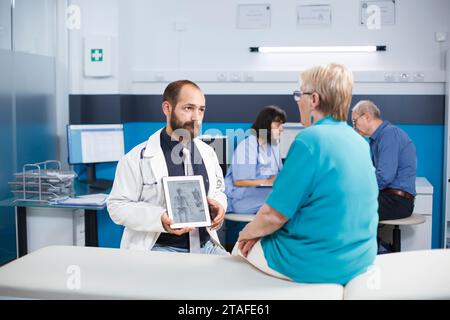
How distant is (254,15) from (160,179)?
3101 millimetres

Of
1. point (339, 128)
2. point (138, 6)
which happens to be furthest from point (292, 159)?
point (138, 6)

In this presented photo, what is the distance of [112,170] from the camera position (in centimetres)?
511

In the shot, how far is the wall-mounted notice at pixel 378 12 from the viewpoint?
5031 mm

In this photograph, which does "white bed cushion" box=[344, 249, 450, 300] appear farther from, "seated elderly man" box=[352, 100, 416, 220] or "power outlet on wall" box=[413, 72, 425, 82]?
"power outlet on wall" box=[413, 72, 425, 82]

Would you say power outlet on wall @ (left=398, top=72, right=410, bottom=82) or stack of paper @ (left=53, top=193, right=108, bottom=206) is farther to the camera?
power outlet on wall @ (left=398, top=72, right=410, bottom=82)

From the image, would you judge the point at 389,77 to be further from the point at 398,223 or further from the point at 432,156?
the point at 398,223

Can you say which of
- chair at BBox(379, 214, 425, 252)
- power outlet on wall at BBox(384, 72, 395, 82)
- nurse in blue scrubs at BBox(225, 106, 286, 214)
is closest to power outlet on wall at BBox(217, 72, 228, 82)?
nurse in blue scrubs at BBox(225, 106, 286, 214)

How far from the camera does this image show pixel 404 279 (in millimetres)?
1936

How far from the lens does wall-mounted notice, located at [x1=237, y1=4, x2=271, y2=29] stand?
5191mm

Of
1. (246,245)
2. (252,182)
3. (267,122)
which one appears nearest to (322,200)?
(246,245)

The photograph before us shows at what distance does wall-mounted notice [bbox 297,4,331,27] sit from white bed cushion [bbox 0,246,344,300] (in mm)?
3447

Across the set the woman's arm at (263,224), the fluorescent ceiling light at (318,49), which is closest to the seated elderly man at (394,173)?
the fluorescent ceiling light at (318,49)
